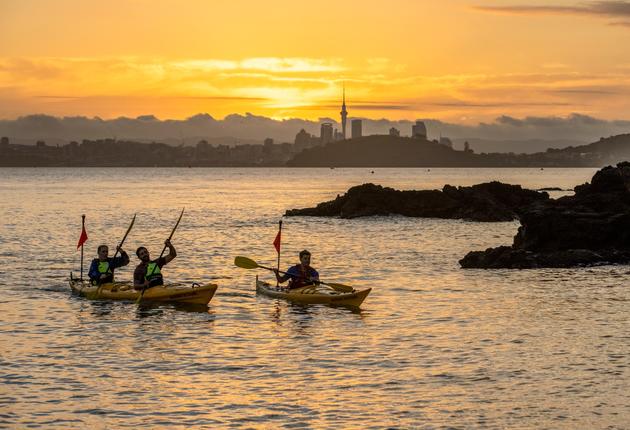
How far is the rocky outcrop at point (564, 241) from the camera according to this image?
42.4 meters

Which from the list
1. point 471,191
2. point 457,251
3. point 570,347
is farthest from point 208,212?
point 570,347

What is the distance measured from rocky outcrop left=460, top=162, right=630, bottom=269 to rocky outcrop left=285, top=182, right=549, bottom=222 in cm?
3483

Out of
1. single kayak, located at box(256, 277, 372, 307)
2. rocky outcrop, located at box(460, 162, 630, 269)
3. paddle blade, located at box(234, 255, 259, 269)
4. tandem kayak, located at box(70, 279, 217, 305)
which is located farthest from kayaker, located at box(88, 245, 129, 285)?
rocky outcrop, located at box(460, 162, 630, 269)

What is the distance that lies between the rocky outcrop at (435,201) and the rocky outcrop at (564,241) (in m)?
34.8

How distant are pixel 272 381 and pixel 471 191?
63.4 metres

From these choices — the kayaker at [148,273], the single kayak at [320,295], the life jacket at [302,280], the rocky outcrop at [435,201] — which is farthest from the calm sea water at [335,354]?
the rocky outcrop at [435,201]

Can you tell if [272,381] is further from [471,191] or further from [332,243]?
[471,191]

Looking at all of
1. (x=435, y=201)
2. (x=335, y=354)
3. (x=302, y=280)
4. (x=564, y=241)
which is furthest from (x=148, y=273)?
(x=435, y=201)

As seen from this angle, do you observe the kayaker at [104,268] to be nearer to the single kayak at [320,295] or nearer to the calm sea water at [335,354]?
the calm sea water at [335,354]

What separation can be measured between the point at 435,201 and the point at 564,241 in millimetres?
40107

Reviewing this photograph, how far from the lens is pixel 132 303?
1252 inches

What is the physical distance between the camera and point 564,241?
43.3 metres

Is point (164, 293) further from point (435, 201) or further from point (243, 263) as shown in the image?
point (435, 201)

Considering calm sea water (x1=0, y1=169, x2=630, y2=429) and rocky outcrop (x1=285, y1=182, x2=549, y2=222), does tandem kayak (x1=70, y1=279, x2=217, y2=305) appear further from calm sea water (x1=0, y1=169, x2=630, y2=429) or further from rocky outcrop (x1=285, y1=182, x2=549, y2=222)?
rocky outcrop (x1=285, y1=182, x2=549, y2=222)
